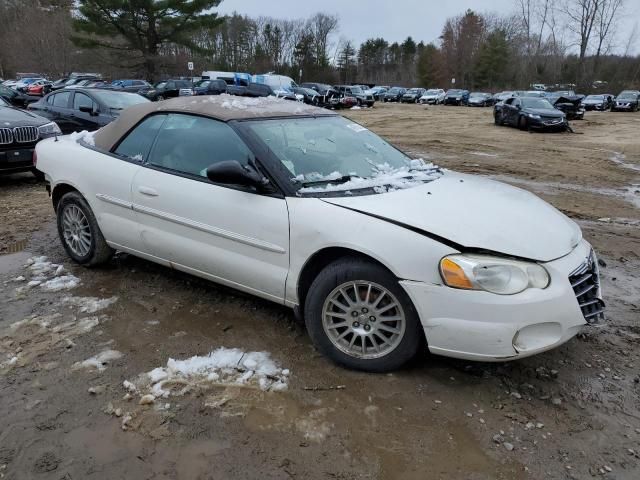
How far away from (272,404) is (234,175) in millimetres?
1375

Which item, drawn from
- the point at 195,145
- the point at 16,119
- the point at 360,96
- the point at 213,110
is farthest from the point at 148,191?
the point at 360,96

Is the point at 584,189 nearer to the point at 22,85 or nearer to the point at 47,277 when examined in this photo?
the point at 47,277

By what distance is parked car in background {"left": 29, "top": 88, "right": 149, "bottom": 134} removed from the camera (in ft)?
34.7

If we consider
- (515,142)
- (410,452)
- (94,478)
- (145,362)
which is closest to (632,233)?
(410,452)

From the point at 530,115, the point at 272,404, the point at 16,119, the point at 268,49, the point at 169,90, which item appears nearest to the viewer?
the point at 272,404

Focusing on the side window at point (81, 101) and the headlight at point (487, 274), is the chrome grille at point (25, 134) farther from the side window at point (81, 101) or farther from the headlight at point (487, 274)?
the headlight at point (487, 274)

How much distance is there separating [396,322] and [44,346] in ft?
7.47

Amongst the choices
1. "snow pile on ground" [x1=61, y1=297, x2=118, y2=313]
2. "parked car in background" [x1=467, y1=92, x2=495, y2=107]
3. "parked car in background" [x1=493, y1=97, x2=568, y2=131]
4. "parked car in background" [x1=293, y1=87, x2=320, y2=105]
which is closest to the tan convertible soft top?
"snow pile on ground" [x1=61, y1=297, x2=118, y2=313]

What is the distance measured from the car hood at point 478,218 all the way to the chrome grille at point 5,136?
6575 mm

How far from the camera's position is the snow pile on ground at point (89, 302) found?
389cm

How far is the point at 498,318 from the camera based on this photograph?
2.68 metres

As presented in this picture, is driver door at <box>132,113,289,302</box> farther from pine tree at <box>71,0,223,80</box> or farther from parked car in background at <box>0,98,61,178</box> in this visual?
pine tree at <box>71,0,223,80</box>

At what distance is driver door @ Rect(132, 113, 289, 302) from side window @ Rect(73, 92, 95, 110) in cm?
792

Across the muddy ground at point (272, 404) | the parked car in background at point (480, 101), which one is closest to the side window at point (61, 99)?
the muddy ground at point (272, 404)
